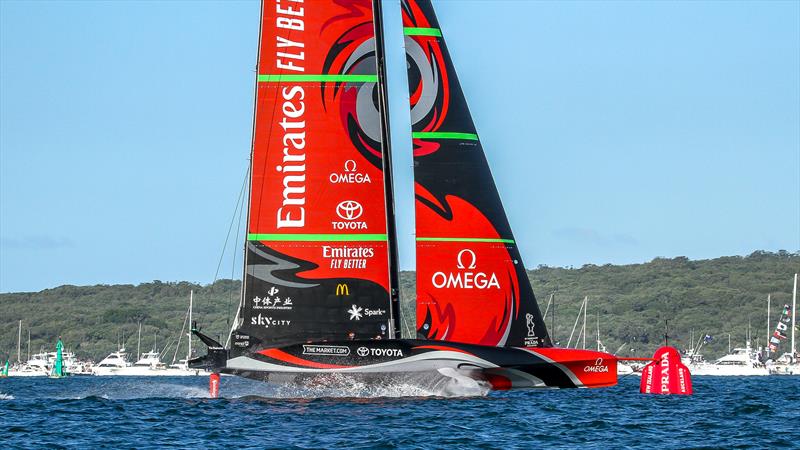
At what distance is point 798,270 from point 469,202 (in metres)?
138

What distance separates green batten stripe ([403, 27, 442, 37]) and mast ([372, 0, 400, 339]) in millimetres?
629

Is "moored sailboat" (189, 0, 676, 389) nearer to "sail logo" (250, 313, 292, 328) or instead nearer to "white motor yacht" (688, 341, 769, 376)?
"sail logo" (250, 313, 292, 328)

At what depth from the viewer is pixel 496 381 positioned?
30250mm

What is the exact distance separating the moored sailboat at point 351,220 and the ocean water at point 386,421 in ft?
4.10

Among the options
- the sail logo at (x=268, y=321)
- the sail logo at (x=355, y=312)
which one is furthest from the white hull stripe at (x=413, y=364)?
the sail logo at (x=355, y=312)

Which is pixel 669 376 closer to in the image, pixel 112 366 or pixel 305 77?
pixel 305 77

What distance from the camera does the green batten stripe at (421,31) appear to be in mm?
31797

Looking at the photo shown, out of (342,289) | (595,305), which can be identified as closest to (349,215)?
(342,289)

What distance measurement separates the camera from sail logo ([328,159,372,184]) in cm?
3094

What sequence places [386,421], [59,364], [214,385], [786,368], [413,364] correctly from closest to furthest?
1. [386,421]
2. [413,364]
3. [214,385]
4. [59,364]
5. [786,368]

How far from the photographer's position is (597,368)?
100 ft

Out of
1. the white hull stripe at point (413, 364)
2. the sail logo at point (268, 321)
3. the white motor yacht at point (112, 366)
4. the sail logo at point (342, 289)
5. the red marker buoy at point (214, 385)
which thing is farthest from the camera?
the white motor yacht at point (112, 366)

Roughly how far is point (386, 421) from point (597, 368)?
6.27 m

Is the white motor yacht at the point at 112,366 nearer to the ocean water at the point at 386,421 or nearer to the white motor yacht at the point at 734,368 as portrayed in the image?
the white motor yacht at the point at 734,368
